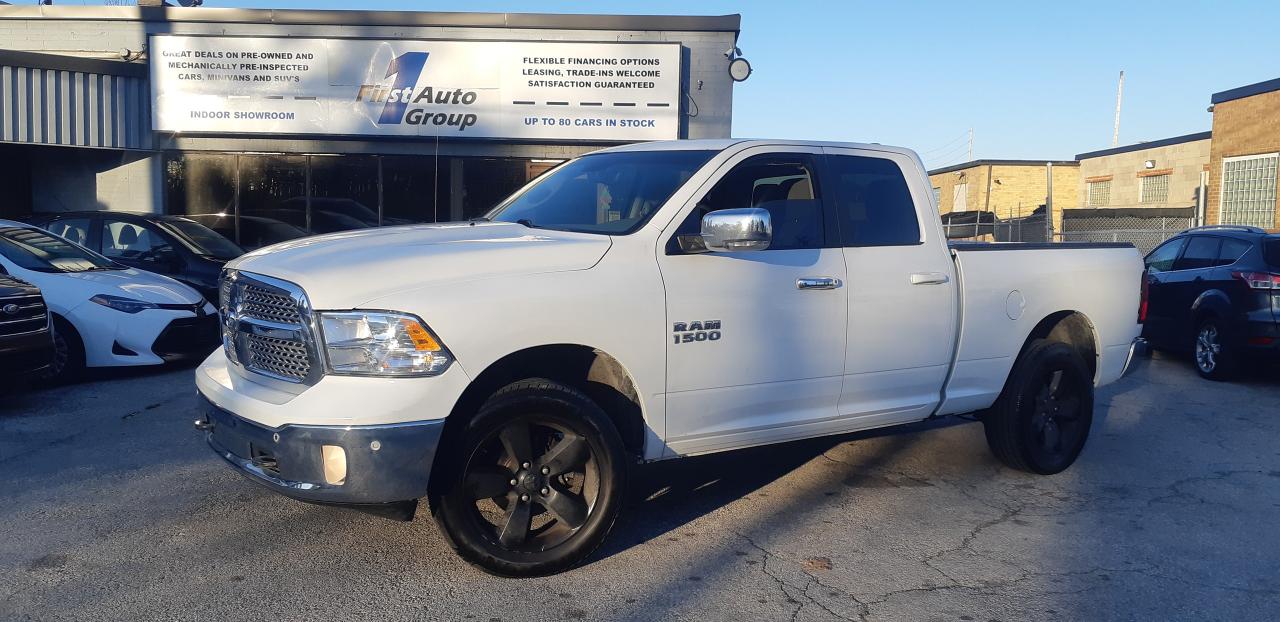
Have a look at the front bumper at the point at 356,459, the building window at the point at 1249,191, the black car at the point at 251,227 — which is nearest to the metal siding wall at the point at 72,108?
the black car at the point at 251,227

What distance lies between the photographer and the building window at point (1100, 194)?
38750mm

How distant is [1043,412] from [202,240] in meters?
9.59

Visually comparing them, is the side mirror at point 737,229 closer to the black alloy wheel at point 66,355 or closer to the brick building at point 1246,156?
the black alloy wheel at point 66,355

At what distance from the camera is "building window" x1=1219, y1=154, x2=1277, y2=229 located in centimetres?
2383

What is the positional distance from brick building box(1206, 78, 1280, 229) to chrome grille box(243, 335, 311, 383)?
2540 cm

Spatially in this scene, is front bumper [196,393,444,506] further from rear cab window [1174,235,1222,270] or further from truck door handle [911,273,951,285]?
rear cab window [1174,235,1222,270]

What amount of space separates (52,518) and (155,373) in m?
4.69

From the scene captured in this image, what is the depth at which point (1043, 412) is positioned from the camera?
6078 mm

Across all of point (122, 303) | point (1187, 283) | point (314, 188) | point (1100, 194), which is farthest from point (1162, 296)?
point (1100, 194)

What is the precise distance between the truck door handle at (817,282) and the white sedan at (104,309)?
6.54 meters

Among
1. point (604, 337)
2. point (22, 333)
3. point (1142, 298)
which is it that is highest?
point (1142, 298)

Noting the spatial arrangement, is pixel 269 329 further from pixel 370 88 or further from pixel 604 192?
pixel 370 88

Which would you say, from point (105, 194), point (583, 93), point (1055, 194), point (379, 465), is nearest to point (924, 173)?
point (379, 465)

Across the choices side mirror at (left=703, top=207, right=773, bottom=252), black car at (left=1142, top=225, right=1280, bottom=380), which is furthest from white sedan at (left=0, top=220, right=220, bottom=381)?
black car at (left=1142, top=225, right=1280, bottom=380)
